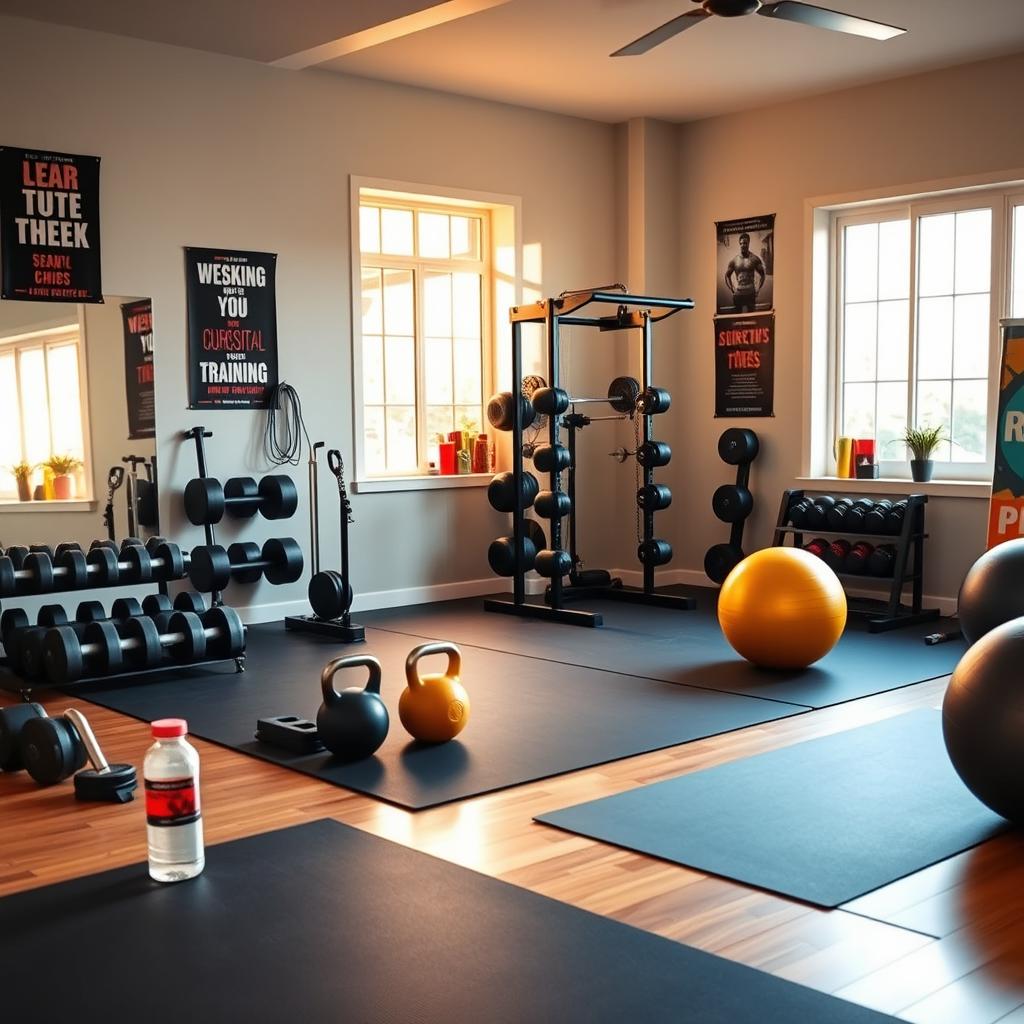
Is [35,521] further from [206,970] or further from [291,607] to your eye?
[206,970]

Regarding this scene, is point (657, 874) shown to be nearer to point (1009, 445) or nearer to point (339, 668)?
point (339, 668)

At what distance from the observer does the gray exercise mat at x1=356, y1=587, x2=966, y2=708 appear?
16.3 feet

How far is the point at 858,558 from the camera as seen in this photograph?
668cm

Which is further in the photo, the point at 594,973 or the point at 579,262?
the point at 579,262

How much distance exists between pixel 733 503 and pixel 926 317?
1523mm

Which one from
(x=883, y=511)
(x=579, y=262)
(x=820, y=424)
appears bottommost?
(x=883, y=511)

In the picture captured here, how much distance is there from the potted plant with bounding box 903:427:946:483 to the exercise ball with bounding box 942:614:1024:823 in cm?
368

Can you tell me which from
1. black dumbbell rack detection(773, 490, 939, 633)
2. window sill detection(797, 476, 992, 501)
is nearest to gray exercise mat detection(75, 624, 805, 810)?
black dumbbell rack detection(773, 490, 939, 633)

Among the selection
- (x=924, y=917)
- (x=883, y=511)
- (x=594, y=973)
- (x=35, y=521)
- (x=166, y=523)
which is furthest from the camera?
(x=883, y=511)

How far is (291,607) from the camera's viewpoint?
263 inches

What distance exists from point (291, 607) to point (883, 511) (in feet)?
10.6

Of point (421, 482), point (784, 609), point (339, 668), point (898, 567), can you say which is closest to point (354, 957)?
point (339, 668)

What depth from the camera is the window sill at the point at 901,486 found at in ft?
21.5

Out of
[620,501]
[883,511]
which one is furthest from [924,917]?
[620,501]
